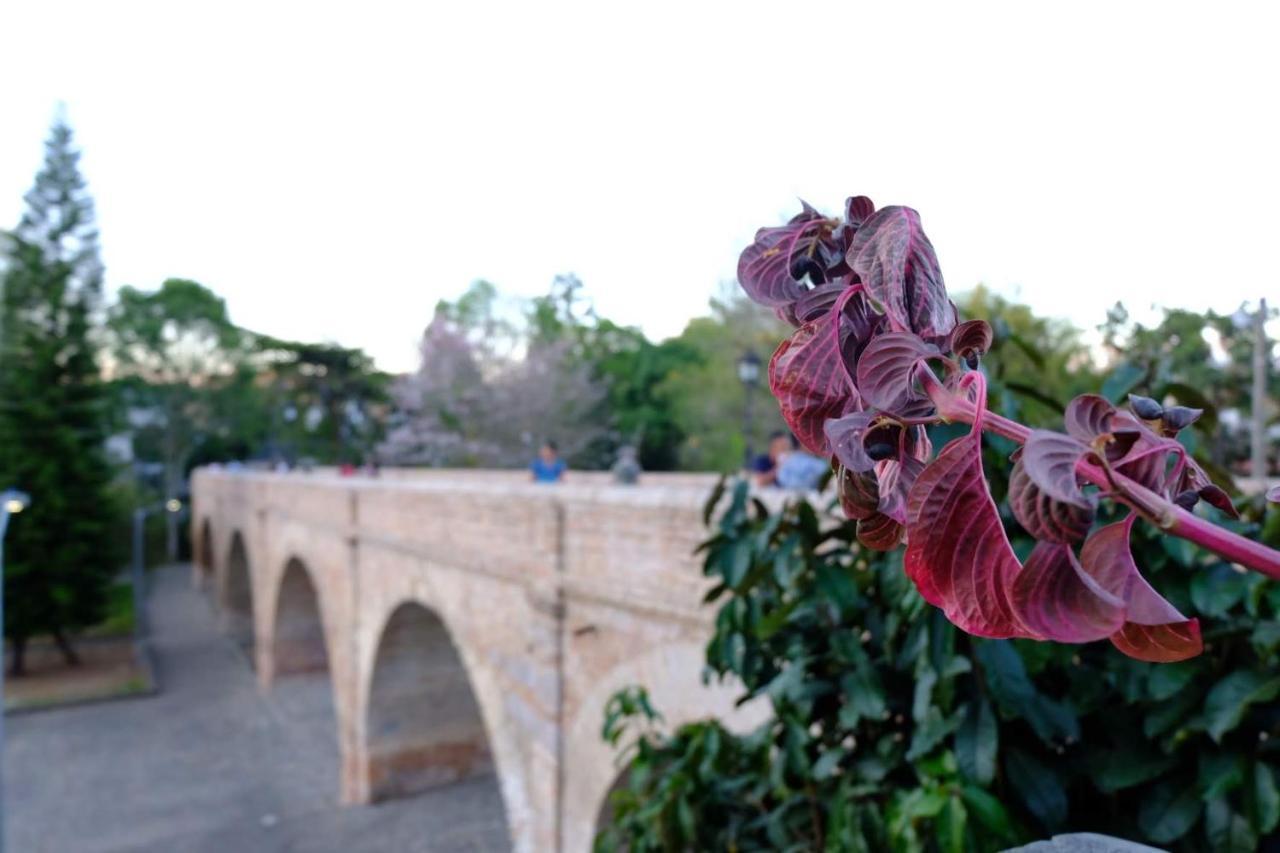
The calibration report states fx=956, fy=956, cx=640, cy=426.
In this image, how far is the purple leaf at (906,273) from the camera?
1.84 ft

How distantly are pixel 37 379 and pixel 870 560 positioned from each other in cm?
2233

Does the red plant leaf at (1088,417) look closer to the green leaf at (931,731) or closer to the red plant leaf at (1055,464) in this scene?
the red plant leaf at (1055,464)

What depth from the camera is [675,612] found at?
5512 mm

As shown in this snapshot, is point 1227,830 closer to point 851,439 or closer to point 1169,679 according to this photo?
point 1169,679

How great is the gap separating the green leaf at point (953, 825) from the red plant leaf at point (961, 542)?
157 cm

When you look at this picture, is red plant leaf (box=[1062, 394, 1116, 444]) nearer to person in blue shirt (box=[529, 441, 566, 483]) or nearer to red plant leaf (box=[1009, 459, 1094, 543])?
red plant leaf (box=[1009, 459, 1094, 543])

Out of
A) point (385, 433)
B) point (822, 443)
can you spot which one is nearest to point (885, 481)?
point (822, 443)

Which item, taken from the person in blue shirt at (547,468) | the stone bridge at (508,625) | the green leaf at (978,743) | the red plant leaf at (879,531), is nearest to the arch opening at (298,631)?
the stone bridge at (508,625)

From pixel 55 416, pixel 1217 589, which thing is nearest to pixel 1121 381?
pixel 1217 589

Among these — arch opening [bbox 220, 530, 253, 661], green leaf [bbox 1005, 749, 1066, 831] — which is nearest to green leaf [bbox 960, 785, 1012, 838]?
green leaf [bbox 1005, 749, 1066, 831]

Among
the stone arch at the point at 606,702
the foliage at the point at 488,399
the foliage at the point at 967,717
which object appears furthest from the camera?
the foliage at the point at 488,399

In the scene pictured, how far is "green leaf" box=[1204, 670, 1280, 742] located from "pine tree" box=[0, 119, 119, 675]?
21.7 meters

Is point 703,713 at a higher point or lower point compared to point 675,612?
lower

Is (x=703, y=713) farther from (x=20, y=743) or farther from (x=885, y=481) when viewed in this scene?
(x=20, y=743)
